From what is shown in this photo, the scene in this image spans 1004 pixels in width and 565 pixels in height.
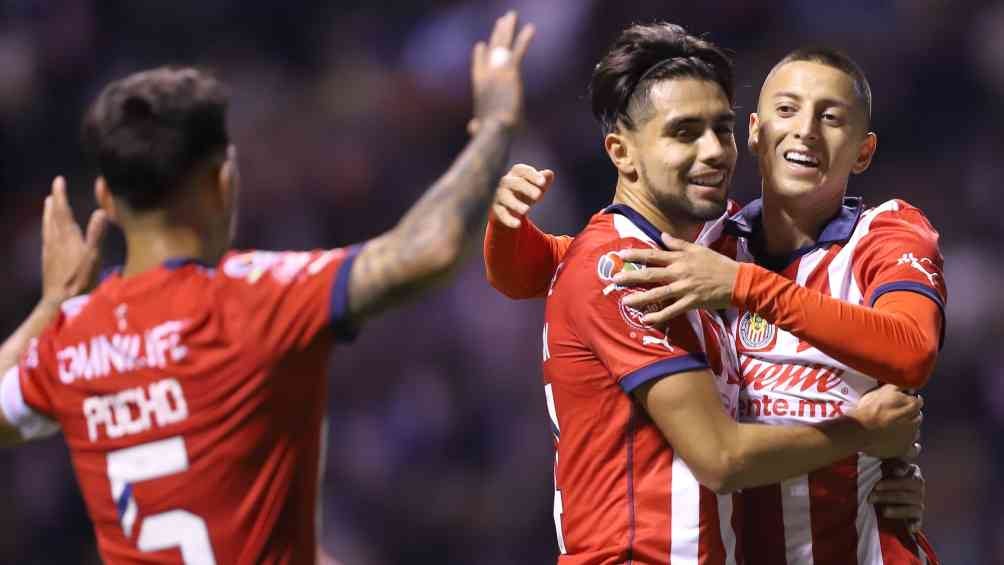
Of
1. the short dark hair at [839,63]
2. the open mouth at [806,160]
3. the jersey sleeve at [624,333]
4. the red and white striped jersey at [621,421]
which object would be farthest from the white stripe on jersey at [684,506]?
the short dark hair at [839,63]

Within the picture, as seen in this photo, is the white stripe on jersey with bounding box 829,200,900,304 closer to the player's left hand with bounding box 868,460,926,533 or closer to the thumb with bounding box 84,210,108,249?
the player's left hand with bounding box 868,460,926,533

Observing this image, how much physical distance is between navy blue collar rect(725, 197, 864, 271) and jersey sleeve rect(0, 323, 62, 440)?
7.34 feet

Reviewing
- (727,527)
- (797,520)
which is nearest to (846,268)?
(797,520)

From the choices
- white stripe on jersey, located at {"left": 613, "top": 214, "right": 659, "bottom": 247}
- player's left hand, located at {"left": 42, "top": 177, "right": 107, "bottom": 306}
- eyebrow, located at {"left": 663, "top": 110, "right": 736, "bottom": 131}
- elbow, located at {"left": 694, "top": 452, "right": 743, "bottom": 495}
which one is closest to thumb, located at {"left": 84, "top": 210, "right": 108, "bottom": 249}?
player's left hand, located at {"left": 42, "top": 177, "right": 107, "bottom": 306}

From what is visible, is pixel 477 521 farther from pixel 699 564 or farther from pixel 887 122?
pixel 699 564

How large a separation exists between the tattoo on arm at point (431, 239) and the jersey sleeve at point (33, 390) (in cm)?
78

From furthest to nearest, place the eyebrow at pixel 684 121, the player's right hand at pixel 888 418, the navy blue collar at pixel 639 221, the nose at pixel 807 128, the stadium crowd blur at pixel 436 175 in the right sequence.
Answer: the stadium crowd blur at pixel 436 175, the nose at pixel 807 128, the eyebrow at pixel 684 121, the navy blue collar at pixel 639 221, the player's right hand at pixel 888 418

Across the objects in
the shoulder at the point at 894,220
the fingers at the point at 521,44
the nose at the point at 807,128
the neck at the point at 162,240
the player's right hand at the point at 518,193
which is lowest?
the shoulder at the point at 894,220

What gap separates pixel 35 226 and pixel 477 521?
12.1 feet

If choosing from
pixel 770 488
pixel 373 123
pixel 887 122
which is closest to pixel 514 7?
pixel 373 123

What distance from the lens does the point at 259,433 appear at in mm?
3064

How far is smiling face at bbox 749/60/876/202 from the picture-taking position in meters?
4.36

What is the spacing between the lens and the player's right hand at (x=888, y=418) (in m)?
3.90

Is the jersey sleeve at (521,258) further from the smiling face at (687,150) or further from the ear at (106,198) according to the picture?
the ear at (106,198)
